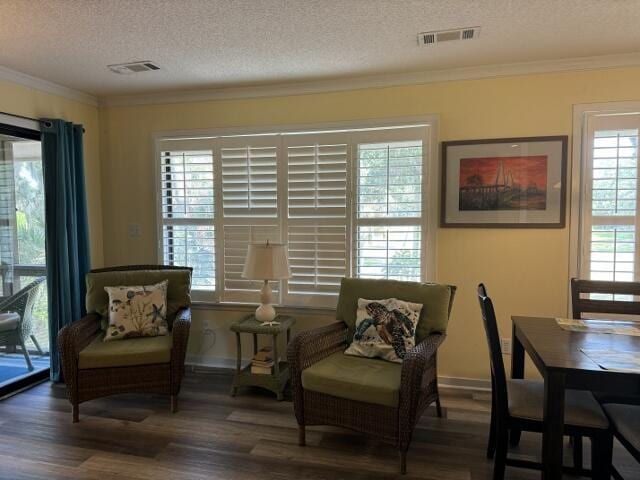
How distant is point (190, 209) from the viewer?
12.6 feet

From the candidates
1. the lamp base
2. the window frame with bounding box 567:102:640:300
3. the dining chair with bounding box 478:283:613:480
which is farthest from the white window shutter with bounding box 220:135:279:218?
A: the window frame with bounding box 567:102:640:300

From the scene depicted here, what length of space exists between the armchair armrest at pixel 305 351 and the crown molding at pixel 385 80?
196cm

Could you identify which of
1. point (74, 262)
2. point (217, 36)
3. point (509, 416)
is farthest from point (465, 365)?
point (74, 262)

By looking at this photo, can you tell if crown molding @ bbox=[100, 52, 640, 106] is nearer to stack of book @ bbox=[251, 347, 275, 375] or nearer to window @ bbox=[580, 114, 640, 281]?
window @ bbox=[580, 114, 640, 281]

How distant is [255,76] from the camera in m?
3.38

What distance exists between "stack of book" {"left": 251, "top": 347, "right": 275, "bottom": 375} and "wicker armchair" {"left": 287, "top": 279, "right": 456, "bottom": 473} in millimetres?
661

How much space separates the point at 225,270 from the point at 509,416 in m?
2.56

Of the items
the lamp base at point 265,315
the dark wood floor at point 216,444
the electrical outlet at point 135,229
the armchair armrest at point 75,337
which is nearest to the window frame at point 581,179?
the dark wood floor at point 216,444

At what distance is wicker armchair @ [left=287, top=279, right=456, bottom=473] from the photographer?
2.25 m

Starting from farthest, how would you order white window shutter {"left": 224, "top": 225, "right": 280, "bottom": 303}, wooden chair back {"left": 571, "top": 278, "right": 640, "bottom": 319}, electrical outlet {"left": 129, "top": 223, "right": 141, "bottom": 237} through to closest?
electrical outlet {"left": 129, "top": 223, "right": 141, "bottom": 237}
white window shutter {"left": 224, "top": 225, "right": 280, "bottom": 303}
wooden chair back {"left": 571, "top": 278, "right": 640, "bottom": 319}

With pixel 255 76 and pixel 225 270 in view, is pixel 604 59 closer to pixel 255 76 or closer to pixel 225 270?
pixel 255 76

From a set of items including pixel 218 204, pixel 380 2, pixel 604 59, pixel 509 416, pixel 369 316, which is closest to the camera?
pixel 509 416

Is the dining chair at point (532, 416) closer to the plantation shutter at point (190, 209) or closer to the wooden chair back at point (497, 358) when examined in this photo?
the wooden chair back at point (497, 358)

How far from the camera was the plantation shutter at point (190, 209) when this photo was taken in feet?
12.5
